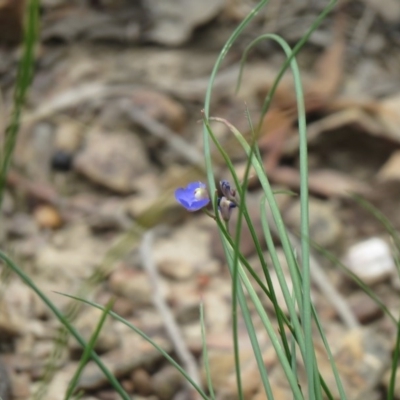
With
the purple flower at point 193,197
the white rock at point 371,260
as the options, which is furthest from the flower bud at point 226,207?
the white rock at point 371,260

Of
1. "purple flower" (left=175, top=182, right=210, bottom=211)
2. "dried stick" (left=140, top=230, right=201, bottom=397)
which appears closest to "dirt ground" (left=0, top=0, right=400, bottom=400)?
"dried stick" (left=140, top=230, right=201, bottom=397)

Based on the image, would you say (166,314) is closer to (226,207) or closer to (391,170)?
(391,170)

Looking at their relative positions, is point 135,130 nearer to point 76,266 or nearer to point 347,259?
point 76,266

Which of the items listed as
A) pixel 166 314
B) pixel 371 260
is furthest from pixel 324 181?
pixel 166 314

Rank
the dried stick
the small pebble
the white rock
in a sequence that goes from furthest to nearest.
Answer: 1. the small pebble
2. the white rock
3. the dried stick

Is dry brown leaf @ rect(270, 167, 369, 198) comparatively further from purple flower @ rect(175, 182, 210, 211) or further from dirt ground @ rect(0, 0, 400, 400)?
purple flower @ rect(175, 182, 210, 211)

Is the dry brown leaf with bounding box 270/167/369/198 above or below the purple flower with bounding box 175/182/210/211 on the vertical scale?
below

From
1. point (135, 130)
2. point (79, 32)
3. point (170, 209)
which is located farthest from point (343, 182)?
point (79, 32)
